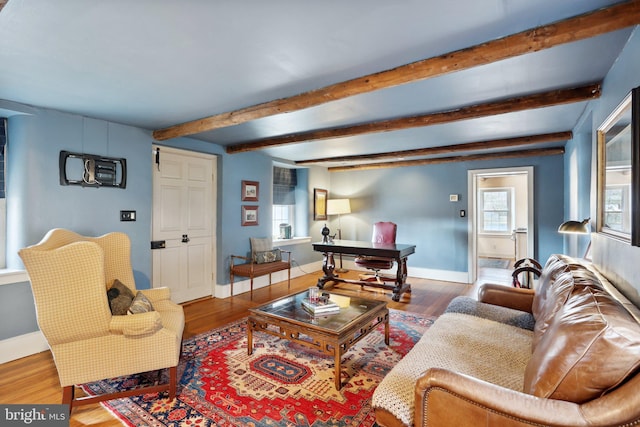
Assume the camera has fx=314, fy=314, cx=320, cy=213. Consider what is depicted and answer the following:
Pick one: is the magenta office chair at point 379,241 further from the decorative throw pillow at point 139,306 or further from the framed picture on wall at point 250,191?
the decorative throw pillow at point 139,306

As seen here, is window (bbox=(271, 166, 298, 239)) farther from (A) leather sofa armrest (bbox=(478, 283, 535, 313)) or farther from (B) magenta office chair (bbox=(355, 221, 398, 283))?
(A) leather sofa armrest (bbox=(478, 283, 535, 313))

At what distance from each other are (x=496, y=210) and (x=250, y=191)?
6512 millimetres

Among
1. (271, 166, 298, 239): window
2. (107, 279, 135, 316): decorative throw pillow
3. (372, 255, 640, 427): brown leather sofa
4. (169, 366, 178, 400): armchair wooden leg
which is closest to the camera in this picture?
(372, 255, 640, 427): brown leather sofa

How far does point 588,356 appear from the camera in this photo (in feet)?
3.76

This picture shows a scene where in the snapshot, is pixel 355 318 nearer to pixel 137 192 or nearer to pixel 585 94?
pixel 585 94

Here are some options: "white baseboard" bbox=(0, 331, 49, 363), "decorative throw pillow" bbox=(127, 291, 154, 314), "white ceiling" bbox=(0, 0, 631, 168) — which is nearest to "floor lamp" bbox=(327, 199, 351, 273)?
"white ceiling" bbox=(0, 0, 631, 168)

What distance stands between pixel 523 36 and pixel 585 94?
131cm

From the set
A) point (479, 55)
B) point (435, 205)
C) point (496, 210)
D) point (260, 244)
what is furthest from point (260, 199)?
point (496, 210)

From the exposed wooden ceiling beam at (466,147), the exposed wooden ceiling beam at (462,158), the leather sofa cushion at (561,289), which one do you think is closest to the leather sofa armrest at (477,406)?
the leather sofa cushion at (561,289)

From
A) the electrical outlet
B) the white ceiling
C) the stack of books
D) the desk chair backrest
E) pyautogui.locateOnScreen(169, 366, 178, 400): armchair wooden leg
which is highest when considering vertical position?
the white ceiling

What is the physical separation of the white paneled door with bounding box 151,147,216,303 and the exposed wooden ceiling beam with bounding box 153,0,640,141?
1822 millimetres

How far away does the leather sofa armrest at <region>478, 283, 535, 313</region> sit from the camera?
8.63 ft

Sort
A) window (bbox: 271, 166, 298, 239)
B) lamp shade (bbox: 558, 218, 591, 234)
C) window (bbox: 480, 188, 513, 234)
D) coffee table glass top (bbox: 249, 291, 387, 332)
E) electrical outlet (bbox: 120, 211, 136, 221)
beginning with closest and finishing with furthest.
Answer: coffee table glass top (bbox: 249, 291, 387, 332) < lamp shade (bbox: 558, 218, 591, 234) < electrical outlet (bbox: 120, 211, 136, 221) < window (bbox: 271, 166, 298, 239) < window (bbox: 480, 188, 513, 234)

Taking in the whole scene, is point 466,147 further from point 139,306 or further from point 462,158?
point 139,306
